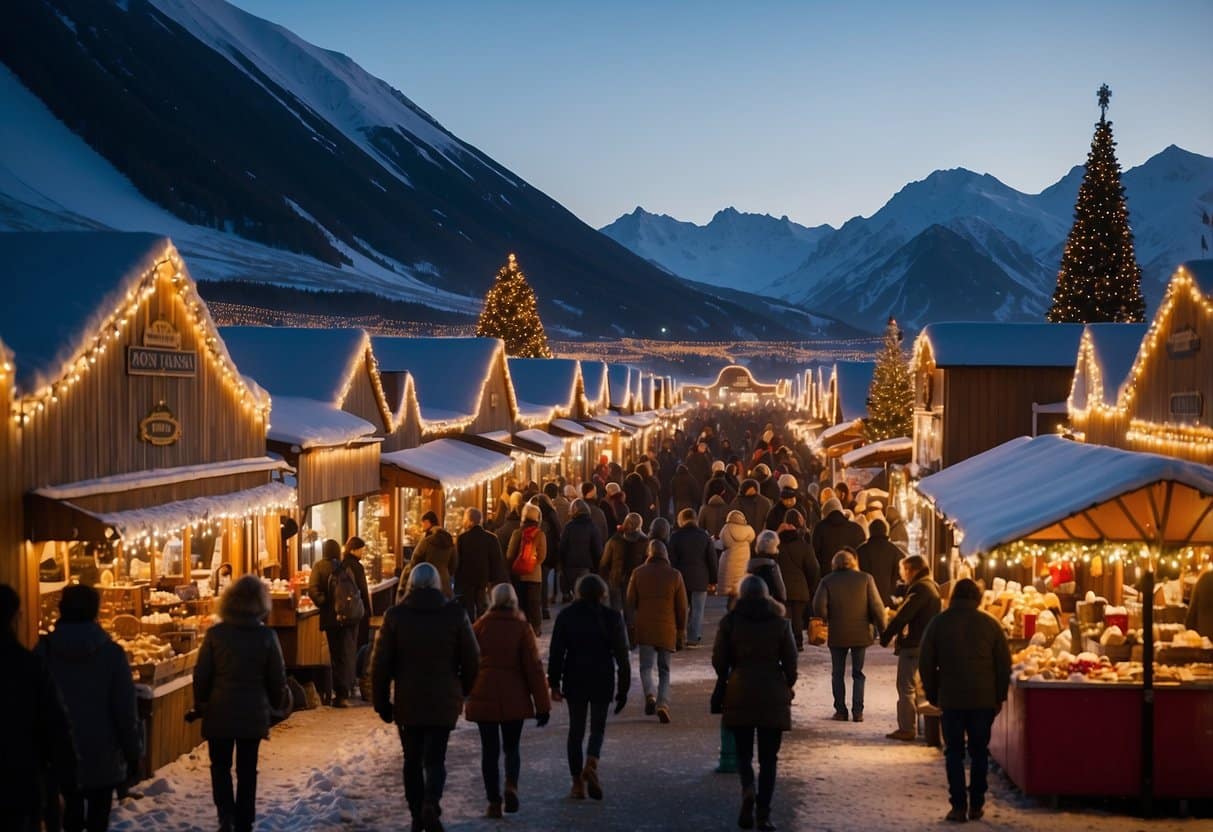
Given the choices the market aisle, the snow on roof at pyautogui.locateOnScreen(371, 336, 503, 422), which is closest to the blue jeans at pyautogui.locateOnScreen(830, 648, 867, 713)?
the market aisle

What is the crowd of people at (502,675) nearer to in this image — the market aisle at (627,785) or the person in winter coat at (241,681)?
the person in winter coat at (241,681)

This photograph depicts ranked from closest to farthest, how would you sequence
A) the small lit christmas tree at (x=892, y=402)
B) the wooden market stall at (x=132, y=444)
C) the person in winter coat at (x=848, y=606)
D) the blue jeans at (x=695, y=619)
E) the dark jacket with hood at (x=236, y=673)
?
the dark jacket with hood at (x=236, y=673)
the wooden market stall at (x=132, y=444)
the person in winter coat at (x=848, y=606)
the blue jeans at (x=695, y=619)
the small lit christmas tree at (x=892, y=402)

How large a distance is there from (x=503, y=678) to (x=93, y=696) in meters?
2.41

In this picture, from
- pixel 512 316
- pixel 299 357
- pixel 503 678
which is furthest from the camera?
pixel 512 316

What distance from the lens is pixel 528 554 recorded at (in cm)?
1633

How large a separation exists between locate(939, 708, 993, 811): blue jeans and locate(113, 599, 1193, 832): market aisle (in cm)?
22

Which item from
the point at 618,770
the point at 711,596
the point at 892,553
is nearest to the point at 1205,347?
the point at 892,553

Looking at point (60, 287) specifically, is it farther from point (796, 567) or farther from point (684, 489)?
point (684, 489)

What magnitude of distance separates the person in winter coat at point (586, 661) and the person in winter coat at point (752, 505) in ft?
32.0

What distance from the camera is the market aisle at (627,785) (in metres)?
8.65

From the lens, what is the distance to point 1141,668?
9281 mm

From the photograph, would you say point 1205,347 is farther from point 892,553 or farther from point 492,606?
point 492,606

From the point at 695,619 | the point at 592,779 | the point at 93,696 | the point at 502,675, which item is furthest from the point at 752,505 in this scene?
the point at 93,696

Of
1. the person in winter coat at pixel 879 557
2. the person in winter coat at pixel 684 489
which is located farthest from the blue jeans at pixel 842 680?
the person in winter coat at pixel 684 489
